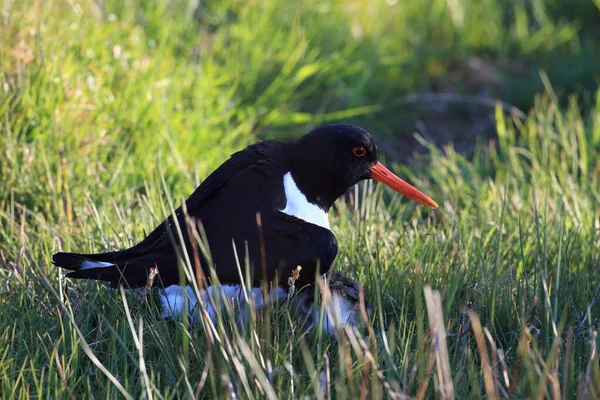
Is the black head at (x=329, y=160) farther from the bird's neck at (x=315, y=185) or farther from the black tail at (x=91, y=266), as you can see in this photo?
the black tail at (x=91, y=266)

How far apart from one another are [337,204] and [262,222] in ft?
4.16

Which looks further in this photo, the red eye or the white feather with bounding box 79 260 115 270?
the red eye

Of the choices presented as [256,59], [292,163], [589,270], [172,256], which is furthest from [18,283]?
[256,59]

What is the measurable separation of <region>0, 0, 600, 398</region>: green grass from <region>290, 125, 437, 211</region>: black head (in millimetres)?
232

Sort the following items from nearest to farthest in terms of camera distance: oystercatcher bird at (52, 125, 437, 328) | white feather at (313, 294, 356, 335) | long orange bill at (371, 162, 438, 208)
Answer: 1. white feather at (313, 294, 356, 335)
2. oystercatcher bird at (52, 125, 437, 328)
3. long orange bill at (371, 162, 438, 208)

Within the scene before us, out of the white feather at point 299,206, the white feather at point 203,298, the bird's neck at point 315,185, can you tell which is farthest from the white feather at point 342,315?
the bird's neck at point 315,185

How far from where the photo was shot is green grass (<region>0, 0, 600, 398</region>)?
2.48 m

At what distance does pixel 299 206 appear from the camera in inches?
127

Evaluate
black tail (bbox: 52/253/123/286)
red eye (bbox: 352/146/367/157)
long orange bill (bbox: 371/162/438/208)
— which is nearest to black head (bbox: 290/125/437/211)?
red eye (bbox: 352/146/367/157)

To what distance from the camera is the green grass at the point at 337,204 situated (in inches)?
97.6

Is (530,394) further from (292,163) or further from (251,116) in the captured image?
(251,116)

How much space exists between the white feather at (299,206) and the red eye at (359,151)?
282mm

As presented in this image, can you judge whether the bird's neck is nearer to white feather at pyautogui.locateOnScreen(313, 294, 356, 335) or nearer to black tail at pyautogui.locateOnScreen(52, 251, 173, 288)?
white feather at pyautogui.locateOnScreen(313, 294, 356, 335)

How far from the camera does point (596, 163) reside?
4840mm
